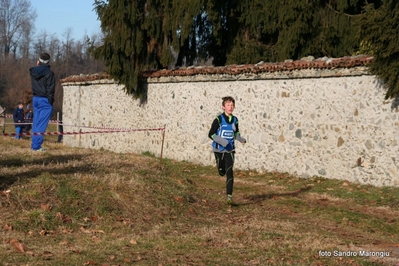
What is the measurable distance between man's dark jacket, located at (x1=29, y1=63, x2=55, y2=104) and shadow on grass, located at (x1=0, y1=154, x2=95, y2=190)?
4.99ft

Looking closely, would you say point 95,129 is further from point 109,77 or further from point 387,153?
point 387,153

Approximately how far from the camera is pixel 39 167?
39.0ft

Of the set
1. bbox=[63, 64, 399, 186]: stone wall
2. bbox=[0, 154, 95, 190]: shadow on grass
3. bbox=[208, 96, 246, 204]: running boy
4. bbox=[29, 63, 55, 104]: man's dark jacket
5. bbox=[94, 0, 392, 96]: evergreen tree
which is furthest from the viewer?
bbox=[94, 0, 392, 96]: evergreen tree

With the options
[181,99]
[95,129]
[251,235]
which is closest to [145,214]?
[251,235]

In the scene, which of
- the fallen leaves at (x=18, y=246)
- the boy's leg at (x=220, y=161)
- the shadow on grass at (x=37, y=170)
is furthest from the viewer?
the boy's leg at (x=220, y=161)

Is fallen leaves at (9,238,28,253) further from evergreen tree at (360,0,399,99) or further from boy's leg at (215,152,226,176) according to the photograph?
evergreen tree at (360,0,399,99)

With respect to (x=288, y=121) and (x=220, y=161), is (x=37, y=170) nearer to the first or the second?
(x=220, y=161)

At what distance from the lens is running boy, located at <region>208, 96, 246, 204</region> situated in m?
11.0

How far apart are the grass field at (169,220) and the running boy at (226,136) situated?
2.15 feet

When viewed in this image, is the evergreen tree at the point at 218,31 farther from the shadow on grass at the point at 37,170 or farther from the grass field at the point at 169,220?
the shadow on grass at the point at 37,170

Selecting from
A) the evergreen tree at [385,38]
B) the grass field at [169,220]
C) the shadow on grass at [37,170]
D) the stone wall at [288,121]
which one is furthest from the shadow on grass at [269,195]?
the shadow on grass at [37,170]

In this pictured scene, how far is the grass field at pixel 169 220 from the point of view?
293 inches

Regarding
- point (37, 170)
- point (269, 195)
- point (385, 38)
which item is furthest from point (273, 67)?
point (37, 170)

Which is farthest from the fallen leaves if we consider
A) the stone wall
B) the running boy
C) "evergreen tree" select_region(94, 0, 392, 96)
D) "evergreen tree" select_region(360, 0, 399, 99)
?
"evergreen tree" select_region(94, 0, 392, 96)
